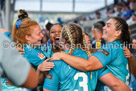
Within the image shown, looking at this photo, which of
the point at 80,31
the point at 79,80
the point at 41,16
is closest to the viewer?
the point at 79,80

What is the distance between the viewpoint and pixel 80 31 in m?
2.36

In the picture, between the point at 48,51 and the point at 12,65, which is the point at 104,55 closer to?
the point at 48,51

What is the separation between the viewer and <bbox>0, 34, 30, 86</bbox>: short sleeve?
1054mm

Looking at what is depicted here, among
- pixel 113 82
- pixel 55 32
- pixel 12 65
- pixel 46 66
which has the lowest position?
pixel 113 82

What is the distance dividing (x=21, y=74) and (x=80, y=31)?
133 centimetres

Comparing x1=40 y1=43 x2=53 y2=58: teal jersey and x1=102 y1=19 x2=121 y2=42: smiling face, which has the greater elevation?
x1=102 y1=19 x2=121 y2=42: smiling face

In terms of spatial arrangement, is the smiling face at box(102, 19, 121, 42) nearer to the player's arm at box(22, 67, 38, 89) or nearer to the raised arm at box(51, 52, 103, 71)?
the raised arm at box(51, 52, 103, 71)

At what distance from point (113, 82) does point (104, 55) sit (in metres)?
0.28

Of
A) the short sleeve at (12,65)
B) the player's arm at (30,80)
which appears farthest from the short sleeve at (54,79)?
the short sleeve at (12,65)

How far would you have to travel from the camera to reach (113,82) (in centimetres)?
229

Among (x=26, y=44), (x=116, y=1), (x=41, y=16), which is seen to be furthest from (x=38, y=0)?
(x=26, y=44)

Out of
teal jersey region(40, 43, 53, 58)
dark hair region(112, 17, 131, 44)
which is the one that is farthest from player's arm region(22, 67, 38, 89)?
dark hair region(112, 17, 131, 44)

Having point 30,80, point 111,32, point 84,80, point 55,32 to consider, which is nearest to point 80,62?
point 84,80

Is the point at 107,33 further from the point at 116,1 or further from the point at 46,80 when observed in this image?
the point at 116,1
